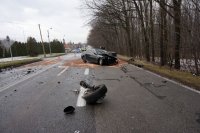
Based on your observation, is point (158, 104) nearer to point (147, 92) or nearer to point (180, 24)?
point (147, 92)

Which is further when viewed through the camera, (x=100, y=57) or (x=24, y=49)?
(x=24, y=49)

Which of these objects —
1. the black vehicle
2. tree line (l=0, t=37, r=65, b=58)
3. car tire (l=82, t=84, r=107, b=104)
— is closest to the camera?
car tire (l=82, t=84, r=107, b=104)

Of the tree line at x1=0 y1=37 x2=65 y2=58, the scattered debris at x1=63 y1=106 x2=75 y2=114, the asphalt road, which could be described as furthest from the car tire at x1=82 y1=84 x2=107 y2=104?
the tree line at x1=0 y1=37 x2=65 y2=58

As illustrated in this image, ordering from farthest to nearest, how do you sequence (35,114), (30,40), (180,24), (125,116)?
1. (30,40)
2. (180,24)
3. (35,114)
4. (125,116)

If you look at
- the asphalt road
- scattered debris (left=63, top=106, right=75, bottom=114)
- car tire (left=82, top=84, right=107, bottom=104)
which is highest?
car tire (left=82, top=84, right=107, bottom=104)

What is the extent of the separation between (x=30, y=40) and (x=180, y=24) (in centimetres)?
7222

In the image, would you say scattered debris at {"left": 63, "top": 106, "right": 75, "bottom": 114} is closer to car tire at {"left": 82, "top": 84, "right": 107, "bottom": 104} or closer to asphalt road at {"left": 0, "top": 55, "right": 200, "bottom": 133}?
asphalt road at {"left": 0, "top": 55, "right": 200, "bottom": 133}

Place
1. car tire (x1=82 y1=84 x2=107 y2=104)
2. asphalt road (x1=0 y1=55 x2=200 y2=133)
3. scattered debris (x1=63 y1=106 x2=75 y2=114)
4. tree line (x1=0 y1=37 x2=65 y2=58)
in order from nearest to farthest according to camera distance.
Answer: asphalt road (x1=0 y1=55 x2=200 y2=133) → scattered debris (x1=63 y1=106 x2=75 y2=114) → car tire (x1=82 y1=84 x2=107 y2=104) → tree line (x1=0 y1=37 x2=65 y2=58)

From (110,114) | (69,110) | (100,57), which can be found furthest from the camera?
(100,57)

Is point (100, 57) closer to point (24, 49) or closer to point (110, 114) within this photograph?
point (110, 114)

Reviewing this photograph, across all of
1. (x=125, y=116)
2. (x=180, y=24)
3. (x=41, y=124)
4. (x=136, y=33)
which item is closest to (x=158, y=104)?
(x=125, y=116)

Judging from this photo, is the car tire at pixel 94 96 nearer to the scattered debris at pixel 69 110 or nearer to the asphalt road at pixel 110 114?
the asphalt road at pixel 110 114

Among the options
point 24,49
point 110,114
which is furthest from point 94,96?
point 24,49

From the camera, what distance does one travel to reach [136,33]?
42656 mm
